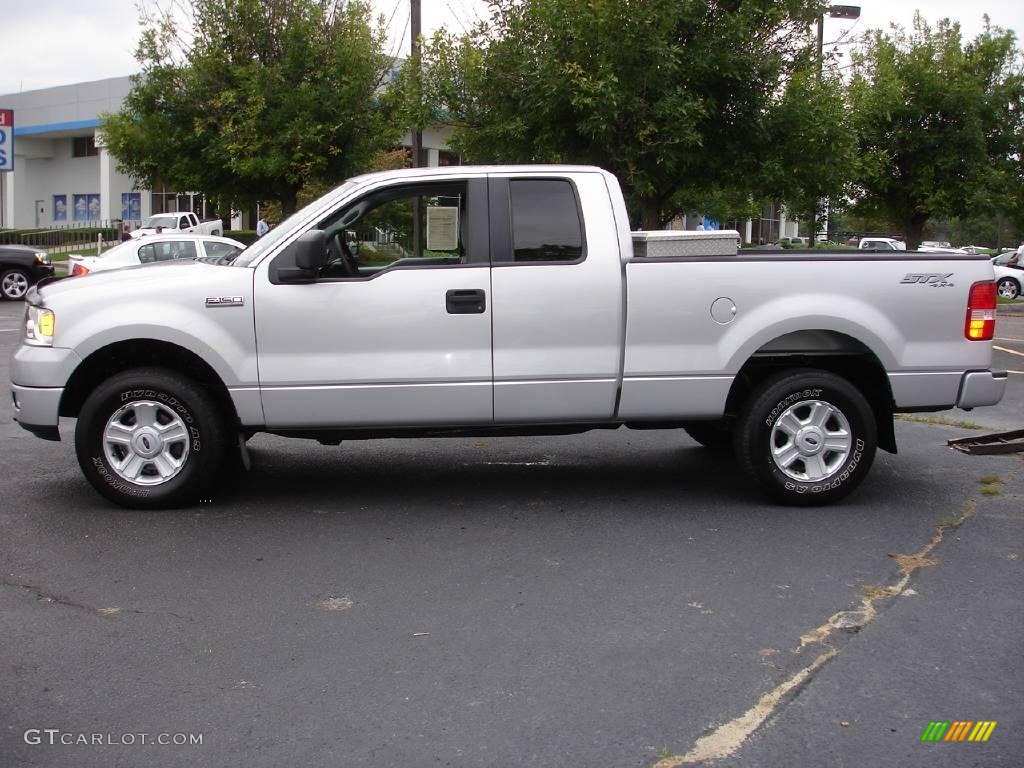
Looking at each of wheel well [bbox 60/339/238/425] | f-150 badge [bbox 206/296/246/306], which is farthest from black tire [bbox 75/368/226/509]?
f-150 badge [bbox 206/296/246/306]

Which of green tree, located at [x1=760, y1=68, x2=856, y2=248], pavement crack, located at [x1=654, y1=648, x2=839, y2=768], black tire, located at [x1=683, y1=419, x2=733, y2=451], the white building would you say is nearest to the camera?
pavement crack, located at [x1=654, y1=648, x2=839, y2=768]

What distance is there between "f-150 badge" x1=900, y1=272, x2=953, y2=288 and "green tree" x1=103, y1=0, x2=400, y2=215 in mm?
18609

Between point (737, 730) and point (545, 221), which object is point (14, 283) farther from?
point (737, 730)

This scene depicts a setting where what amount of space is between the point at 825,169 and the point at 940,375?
41.7 ft

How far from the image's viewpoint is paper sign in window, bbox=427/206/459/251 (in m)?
6.50

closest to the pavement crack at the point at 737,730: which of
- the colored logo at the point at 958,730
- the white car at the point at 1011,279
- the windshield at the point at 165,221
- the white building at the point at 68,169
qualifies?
the colored logo at the point at 958,730

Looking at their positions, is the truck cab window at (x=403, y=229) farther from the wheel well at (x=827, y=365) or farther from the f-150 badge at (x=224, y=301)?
the wheel well at (x=827, y=365)

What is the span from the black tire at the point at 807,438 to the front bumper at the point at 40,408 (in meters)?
4.07

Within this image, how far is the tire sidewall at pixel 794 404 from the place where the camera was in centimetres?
644

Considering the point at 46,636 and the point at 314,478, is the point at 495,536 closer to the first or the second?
the point at 314,478

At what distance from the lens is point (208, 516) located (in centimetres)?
629

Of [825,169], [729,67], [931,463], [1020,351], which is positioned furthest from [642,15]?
[931,463]
